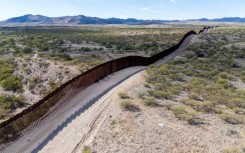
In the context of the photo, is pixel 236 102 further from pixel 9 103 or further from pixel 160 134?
pixel 9 103

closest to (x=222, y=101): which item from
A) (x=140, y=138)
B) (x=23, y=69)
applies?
(x=140, y=138)

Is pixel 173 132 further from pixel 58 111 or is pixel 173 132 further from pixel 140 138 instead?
pixel 58 111

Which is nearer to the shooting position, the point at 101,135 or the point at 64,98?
the point at 101,135

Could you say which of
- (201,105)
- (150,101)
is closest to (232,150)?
(201,105)

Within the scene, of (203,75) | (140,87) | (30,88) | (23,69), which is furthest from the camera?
(23,69)

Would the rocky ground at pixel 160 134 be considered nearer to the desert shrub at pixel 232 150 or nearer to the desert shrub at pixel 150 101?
the desert shrub at pixel 232 150

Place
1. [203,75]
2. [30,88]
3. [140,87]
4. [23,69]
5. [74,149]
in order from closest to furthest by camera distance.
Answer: [74,149], [140,87], [30,88], [203,75], [23,69]
